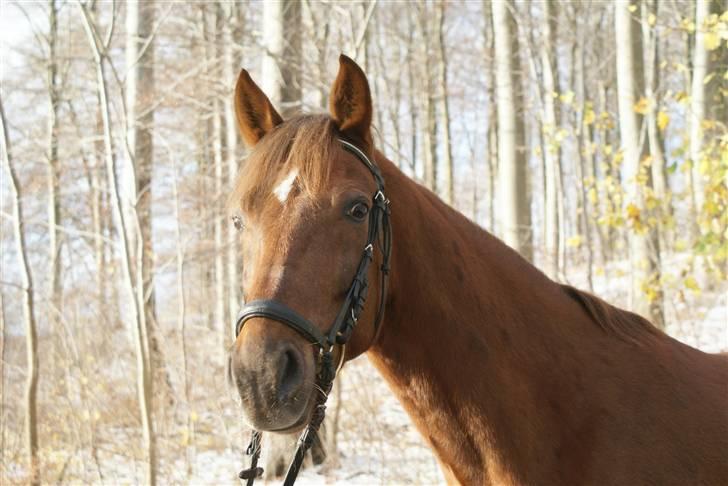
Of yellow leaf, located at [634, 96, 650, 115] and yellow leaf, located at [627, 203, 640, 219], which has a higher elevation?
yellow leaf, located at [634, 96, 650, 115]

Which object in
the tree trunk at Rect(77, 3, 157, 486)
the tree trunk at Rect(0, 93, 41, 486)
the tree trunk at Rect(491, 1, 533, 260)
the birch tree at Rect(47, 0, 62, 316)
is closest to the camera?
the tree trunk at Rect(77, 3, 157, 486)

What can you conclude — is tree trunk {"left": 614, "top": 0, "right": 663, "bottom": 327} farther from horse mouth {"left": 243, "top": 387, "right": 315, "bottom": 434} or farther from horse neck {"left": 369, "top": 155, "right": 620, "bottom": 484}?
horse mouth {"left": 243, "top": 387, "right": 315, "bottom": 434}

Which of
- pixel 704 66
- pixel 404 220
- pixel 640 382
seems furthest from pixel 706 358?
pixel 704 66

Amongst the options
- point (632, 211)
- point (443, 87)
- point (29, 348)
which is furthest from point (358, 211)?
point (443, 87)

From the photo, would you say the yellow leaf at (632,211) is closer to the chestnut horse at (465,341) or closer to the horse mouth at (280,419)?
the chestnut horse at (465,341)

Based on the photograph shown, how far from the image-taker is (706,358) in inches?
104

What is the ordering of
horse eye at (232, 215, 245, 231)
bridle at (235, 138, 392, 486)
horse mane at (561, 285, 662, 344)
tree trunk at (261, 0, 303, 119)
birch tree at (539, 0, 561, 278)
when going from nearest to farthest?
1. bridle at (235, 138, 392, 486)
2. horse eye at (232, 215, 245, 231)
3. horse mane at (561, 285, 662, 344)
4. tree trunk at (261, 0, 303, 119)
5. birch tree at (539, 0, 561, 278)

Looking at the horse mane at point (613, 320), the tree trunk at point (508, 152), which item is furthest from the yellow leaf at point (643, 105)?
the horse mane at point (613, 320)

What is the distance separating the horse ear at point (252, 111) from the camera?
8.32ft

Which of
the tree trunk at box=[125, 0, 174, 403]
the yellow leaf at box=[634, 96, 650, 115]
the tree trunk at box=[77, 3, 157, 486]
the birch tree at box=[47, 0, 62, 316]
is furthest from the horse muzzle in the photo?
the birch tree at box=[47, 0, 62, 316]

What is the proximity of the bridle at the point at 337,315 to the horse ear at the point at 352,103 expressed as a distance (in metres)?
0.08

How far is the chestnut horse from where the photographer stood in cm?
210

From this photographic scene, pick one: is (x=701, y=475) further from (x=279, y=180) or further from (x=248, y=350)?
(x=279, y=180)

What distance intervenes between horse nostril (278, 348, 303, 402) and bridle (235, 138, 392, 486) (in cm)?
8
